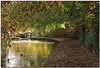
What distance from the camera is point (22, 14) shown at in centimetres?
669

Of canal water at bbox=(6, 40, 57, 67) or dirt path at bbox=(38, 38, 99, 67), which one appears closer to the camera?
dirt path at bbox=(38, 38, 99, 67)

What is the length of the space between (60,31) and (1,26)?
1454 inches

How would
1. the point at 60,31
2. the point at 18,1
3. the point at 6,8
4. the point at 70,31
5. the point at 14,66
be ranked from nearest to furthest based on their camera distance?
1. the point at 6,8
2. the point at 18,1
3. the point at 14,66
4. the point at 70,31
5. the point at 60,31

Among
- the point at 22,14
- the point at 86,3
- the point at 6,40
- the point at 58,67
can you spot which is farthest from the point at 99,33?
the point at 6,40

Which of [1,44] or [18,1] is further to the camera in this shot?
[18,1]

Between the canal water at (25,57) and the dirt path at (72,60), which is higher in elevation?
the dirt path at (72,60)

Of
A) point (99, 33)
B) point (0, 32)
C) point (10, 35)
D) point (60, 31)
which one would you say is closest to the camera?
point (0, 32)

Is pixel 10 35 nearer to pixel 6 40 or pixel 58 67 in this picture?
pixel 6 40

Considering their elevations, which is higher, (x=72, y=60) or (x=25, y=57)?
(x=72, y=60)

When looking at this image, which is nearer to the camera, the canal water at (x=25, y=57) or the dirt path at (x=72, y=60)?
the dirt path at (x=72, y=60)

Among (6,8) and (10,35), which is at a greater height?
(6,8)

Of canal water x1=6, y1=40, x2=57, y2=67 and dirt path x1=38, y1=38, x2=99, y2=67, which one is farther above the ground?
dirt path x1=38, y1=38, x2=99, y2=67

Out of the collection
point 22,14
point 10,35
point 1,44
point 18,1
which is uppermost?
point 18,1

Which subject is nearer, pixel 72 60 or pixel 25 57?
pixel 72 60
